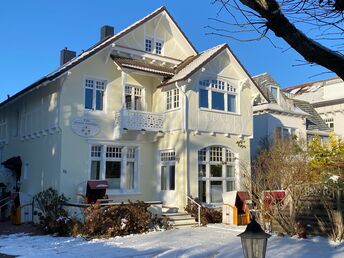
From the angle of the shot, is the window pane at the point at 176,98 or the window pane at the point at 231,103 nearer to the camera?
the window pane at the point at 176,98

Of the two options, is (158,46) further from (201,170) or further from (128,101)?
(201,170)

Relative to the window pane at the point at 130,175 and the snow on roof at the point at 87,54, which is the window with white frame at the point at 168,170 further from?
the snow on roof at the point at 87,54

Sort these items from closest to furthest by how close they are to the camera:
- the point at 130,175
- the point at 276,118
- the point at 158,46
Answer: the point at 130,175 → the point at 158,46 → the point at 276,118

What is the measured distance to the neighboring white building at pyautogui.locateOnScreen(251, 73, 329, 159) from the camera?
27.0m

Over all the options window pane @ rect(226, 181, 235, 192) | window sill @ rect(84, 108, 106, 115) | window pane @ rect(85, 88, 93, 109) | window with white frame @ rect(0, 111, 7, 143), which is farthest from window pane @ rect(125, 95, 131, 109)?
window with white frame @ rect(0, 111, 7, 143)

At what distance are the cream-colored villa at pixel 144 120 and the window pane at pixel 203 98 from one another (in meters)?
0.05

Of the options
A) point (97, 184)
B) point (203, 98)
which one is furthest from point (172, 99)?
point (97, 184)

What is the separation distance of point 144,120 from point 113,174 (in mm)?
2844

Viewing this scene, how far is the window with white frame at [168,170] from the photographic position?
19406mm

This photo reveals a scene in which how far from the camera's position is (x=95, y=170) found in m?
18.6

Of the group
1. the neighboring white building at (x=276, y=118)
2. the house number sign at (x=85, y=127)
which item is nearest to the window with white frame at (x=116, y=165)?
the house number sign at (x=85, y=127)

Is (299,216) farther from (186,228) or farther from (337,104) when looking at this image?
(337,104)

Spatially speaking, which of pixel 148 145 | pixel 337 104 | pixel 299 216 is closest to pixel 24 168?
pixel 148 145

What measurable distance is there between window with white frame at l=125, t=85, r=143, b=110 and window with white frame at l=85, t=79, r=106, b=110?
4.03ft
